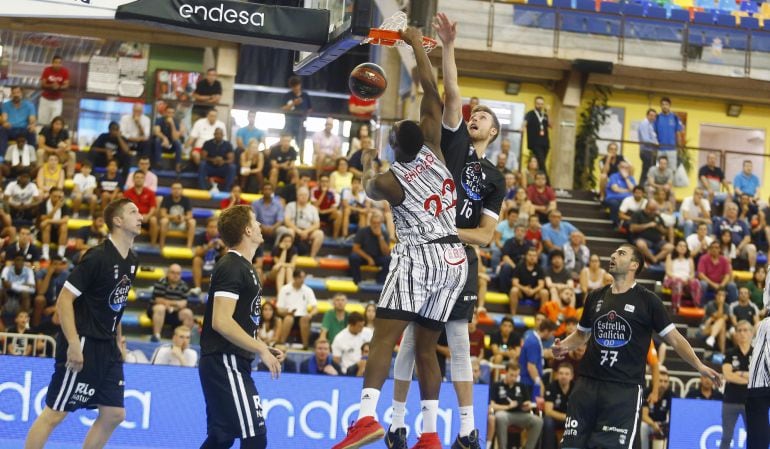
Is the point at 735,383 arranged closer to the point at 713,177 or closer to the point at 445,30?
the point at 445,30

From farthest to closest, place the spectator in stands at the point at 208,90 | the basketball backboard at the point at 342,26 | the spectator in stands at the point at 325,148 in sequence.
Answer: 1. the spectator in stands at the point at 208,90
2. the spectator in stands at the point at 325,148
3. the basketball backboard at the point at 342,26

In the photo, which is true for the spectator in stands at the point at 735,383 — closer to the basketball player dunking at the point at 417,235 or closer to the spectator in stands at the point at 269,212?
the basketball player dunking at the point at 417,235

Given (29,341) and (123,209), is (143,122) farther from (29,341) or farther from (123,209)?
(123,209)

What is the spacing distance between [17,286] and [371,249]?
18.4 ft

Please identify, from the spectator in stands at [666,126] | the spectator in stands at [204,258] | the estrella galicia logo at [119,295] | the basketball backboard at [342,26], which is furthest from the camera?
the spectator in stands at [666,126]

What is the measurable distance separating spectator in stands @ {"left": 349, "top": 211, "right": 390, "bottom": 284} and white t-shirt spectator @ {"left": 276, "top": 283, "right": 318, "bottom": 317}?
166cm

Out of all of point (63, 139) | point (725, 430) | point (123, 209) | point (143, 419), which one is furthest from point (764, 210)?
point (123, 209)

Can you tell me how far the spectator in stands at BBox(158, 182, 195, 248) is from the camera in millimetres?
18000

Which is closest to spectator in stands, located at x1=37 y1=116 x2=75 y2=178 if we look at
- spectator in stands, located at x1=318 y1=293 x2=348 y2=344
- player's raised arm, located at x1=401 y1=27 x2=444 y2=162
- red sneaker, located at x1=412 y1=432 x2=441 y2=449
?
spectator in stands, located at x1=318 y1=293 x2=348 y2=344

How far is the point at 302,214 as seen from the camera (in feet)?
60.3

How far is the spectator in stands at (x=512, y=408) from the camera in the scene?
45.2ft

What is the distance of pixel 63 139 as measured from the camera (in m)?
19.2

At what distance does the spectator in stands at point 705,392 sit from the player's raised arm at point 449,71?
858 centimetres

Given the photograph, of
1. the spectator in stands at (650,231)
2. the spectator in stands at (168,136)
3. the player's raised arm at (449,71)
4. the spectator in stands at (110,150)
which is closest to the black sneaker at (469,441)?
the player's raised arm at (449,71)
